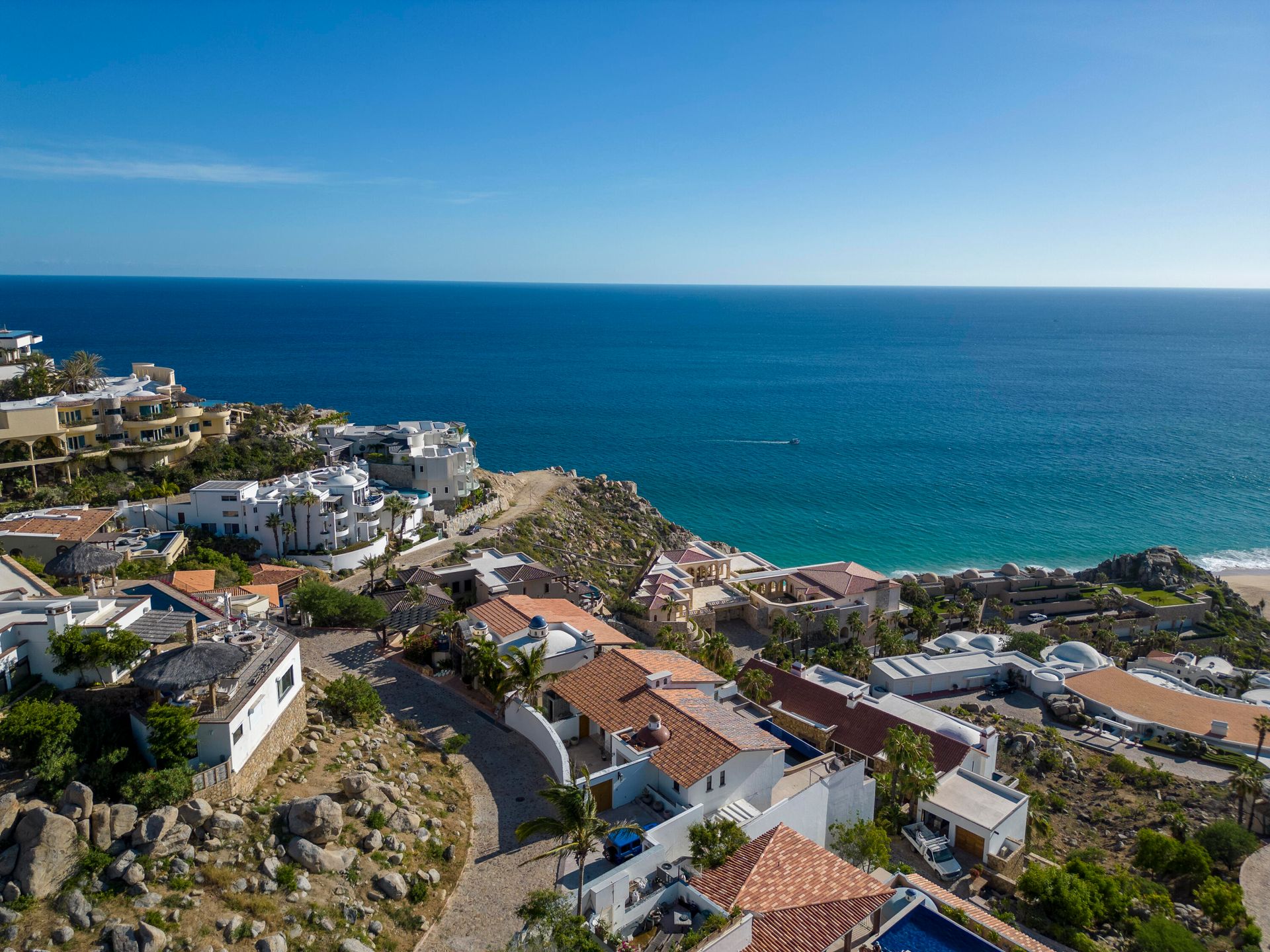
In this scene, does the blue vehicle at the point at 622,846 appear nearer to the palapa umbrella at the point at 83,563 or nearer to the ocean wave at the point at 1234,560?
the palapa umbrella at the point at 83,563

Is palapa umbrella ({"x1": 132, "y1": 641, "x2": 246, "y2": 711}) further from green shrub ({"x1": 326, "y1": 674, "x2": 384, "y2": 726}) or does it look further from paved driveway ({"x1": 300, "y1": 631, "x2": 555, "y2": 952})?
paved driveway ({"x1": 300, "y1": 631, "x2": 555, "y2": 952})

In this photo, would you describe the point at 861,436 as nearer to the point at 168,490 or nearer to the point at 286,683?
the point at 168,490

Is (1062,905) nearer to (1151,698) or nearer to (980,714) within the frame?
(980,714)

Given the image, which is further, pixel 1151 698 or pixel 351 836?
pixel 1151 698

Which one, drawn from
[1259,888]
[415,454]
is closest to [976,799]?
[1259,888]

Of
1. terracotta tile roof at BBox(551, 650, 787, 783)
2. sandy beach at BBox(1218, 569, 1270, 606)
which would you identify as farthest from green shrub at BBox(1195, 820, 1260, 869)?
sandy beach at BBox(1218, 569, 1270, 606)

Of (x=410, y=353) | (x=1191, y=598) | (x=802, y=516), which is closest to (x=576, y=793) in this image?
(x=1191, y=598)
